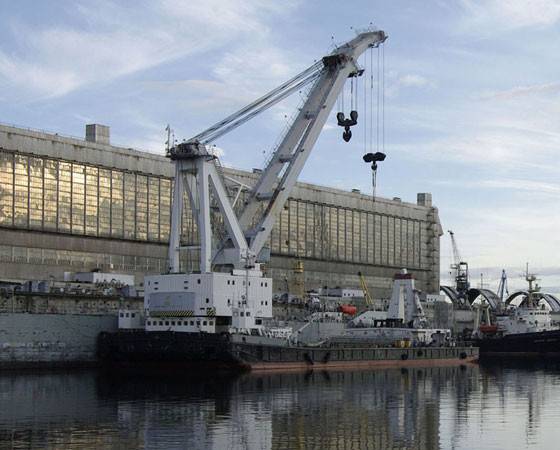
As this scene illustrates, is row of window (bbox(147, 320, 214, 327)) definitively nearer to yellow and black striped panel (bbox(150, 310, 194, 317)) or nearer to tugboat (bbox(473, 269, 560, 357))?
yellow and black striped panel (bbox(150, 310, 194, 317))

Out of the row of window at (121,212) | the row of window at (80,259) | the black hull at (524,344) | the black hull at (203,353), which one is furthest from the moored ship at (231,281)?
the black hull at (524,344)

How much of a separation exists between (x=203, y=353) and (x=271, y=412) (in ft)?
93.0

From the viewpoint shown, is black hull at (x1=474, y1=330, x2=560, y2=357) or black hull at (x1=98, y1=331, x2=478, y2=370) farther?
black hull at (x1=474, y1=330, x2=560, y2=357)

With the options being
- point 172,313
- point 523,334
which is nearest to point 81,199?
point 172,313

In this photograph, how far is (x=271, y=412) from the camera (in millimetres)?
45000

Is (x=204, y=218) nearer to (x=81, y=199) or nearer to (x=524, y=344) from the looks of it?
(x=81, y=199)

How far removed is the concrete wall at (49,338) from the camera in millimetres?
74375

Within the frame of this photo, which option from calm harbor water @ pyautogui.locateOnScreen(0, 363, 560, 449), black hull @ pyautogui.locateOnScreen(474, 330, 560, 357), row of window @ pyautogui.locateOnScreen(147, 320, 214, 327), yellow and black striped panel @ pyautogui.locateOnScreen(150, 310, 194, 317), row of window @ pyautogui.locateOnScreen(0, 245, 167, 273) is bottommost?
black hull @ pyautogui.locateOnScreen(474, 330, 560, 357)

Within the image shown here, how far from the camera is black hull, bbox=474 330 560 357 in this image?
399 ft

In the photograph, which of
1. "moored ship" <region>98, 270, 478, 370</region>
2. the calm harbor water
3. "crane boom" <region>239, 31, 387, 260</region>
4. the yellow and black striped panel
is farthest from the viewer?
"crane boom" <region>239, 31, 387, 260</region>

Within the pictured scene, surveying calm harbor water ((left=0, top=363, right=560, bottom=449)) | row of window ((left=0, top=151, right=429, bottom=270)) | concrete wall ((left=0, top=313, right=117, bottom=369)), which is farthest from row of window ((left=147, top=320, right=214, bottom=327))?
row of window ((left=0, top=151, right=429, bottom=270))

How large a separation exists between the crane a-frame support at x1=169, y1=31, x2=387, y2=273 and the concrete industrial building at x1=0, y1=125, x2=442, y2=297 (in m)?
7.08

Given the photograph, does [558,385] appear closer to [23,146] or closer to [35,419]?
[35,419]

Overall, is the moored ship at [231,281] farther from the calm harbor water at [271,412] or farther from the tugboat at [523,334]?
the tugboat at [523,334]
